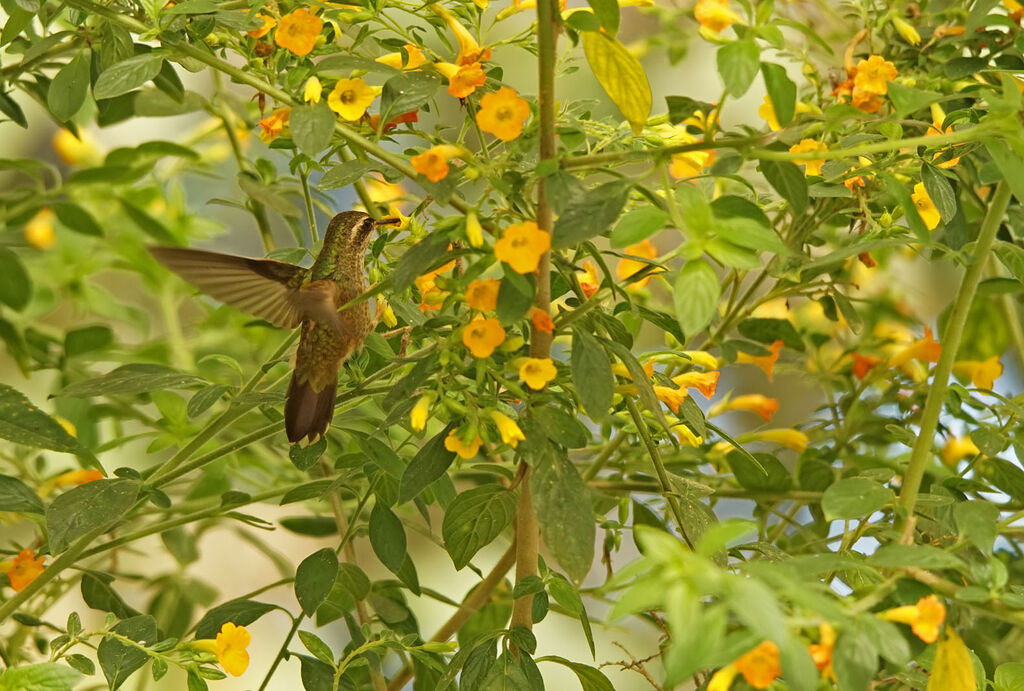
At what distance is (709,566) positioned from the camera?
0.48m

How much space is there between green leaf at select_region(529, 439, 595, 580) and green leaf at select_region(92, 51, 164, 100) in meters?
0.36

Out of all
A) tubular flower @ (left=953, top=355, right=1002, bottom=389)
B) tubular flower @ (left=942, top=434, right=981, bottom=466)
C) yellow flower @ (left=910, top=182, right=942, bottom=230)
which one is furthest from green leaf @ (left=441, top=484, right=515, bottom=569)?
tubular flower @ (left=942, top=434, right=981, bottom=466)

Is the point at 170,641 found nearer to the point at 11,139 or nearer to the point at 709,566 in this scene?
the point at 709,566

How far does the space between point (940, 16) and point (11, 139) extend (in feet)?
5.43

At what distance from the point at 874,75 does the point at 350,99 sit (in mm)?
420

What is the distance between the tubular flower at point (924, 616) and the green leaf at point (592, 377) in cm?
20

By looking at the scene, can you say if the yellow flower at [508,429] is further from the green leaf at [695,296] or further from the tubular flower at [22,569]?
the tubular flower at [22,569]

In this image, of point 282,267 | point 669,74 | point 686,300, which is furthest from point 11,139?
point 686,300

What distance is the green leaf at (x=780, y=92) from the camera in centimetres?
60

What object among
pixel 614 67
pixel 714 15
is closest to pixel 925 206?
pixel 714 15

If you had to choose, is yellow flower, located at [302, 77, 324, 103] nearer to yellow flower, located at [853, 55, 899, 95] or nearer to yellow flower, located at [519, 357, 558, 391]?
yellow flower, located at [519, 357, 558, 391]

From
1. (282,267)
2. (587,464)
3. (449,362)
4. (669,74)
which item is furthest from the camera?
(669,74)

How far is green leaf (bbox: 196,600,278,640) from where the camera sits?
2.84ft

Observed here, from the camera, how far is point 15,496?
2.75 feet
